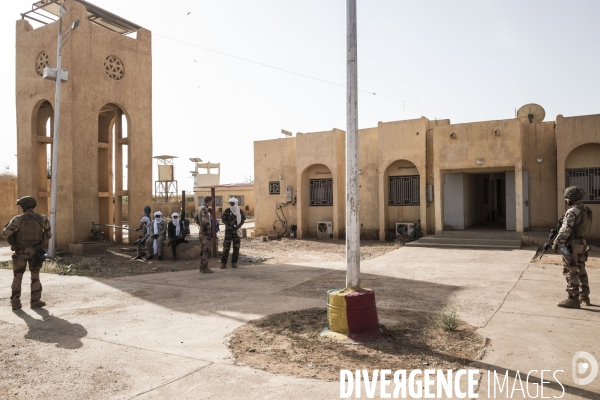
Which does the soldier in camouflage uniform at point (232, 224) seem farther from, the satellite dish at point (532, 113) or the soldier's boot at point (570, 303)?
the satellite dish at point (532, 113)

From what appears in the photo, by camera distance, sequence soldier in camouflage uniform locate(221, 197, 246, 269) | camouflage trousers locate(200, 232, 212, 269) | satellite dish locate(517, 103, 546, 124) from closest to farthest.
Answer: camouflage trousers locate(200, 232, 212, 269) < soldier in camouflage uniform locate(221, 197, 246, 269) < satellite dish locate(517, 103, 546, 124)

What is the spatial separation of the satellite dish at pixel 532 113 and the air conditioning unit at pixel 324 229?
8.50 meters

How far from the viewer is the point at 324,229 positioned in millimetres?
19172

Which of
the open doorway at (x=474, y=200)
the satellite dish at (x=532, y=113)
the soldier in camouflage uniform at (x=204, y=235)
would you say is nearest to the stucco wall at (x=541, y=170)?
the open doorway at (x=474, y=200)

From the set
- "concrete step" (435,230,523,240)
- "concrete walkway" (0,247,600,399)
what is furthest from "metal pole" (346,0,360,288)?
"concrete step" (435,230,523,240)

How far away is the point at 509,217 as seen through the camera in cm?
1593

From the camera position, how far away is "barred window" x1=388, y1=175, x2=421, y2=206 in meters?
17.4

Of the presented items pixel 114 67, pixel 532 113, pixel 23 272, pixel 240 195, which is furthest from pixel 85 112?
pixel 240 195

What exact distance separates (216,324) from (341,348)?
182cm

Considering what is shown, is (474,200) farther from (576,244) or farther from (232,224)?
(576,244)

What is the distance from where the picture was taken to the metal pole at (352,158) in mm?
4914

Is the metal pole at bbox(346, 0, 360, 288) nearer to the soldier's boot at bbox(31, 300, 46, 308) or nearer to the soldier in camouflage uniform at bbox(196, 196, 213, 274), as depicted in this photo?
the soldier's boot at bbox(31, 300, 46, 308)

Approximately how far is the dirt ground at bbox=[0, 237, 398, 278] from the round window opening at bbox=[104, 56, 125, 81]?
6.04m

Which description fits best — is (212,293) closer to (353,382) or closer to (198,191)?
(353,382)
